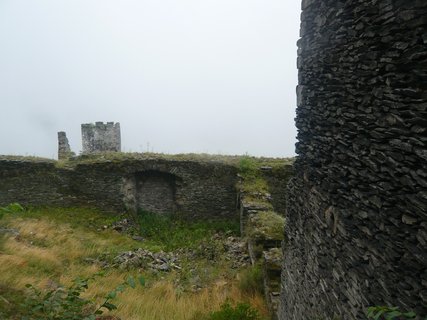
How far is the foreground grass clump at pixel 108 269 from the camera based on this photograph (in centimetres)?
745

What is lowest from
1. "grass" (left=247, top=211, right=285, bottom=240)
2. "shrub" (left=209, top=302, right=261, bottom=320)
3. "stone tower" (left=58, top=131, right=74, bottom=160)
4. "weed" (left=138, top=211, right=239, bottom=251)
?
"weed" (left=138, top=211, right=239, bottom=251)

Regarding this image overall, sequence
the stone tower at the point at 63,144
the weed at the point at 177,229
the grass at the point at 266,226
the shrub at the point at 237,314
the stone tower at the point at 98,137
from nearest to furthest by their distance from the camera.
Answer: the shrub at the point at 237,314, the grass at the point at 266,226, the weed at the point at 177,229, the stone tower at the point at 63,144, the stone tower at the point at 98,137

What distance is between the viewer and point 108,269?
10.0m

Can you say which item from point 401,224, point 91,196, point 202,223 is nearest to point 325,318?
point 401,224

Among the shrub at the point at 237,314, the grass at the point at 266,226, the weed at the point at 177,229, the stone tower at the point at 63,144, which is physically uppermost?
the stone tower at the point at 63,144

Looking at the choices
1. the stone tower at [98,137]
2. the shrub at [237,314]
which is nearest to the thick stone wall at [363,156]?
the shrub at [237,314]

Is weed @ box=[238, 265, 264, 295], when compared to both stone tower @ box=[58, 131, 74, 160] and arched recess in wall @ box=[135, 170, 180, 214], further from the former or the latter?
stone tower @ box=[58, 131, 74, 160]

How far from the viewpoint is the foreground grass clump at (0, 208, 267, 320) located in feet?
24.4

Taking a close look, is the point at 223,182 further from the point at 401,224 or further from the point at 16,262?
the point at 401,224

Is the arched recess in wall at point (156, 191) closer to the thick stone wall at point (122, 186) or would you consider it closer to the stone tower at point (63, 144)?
the thick stone wall at point (122, 186)

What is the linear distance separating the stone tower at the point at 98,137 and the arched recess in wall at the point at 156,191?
645 cm

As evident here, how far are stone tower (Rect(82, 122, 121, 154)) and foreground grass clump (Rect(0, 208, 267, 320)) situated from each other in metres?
7.04

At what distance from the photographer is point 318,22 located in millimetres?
4496

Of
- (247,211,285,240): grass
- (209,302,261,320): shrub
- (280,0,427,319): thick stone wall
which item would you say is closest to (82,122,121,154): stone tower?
(247,211,285,240): grass
